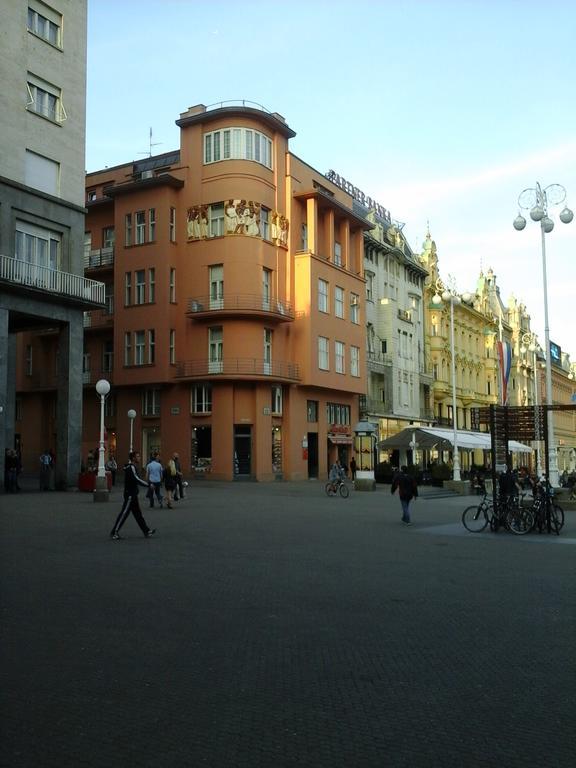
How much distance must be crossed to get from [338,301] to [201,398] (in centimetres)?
1257

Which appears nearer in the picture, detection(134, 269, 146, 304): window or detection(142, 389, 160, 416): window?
detection(142, 389, 160, 416): window

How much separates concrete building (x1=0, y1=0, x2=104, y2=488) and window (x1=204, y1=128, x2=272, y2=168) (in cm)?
1279

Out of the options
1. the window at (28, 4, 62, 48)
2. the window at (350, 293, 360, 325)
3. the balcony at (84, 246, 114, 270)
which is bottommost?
the window at (350, 293, 360, 325)

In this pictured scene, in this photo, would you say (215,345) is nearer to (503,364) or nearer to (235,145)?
(235,145)

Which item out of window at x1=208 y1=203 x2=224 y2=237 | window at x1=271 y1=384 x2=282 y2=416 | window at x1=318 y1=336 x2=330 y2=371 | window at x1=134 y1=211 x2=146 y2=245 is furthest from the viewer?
window at x1=318 y1=336 x2=330 y2=371

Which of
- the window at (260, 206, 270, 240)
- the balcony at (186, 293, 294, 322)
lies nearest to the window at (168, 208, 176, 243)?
the balcony at (186, 293, 294, 322)

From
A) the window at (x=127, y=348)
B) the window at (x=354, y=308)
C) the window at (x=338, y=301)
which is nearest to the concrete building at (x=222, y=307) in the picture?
the window at (x=127, y=348)

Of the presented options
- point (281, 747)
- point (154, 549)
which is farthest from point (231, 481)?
point (281, 747)

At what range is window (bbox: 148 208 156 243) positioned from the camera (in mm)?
47438

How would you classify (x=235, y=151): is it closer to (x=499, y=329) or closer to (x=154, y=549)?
(x=154, y=549)

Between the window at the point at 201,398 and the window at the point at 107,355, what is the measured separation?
25.9 ft

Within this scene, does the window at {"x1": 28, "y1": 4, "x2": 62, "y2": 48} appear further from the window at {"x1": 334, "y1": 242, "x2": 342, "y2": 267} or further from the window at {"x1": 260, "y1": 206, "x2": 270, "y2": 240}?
the window at {"x1": 334, "y1": 242, "x2": 342, "y2": 267}

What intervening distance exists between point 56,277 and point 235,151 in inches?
707

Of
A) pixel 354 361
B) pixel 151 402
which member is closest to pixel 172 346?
pixel 151 402
